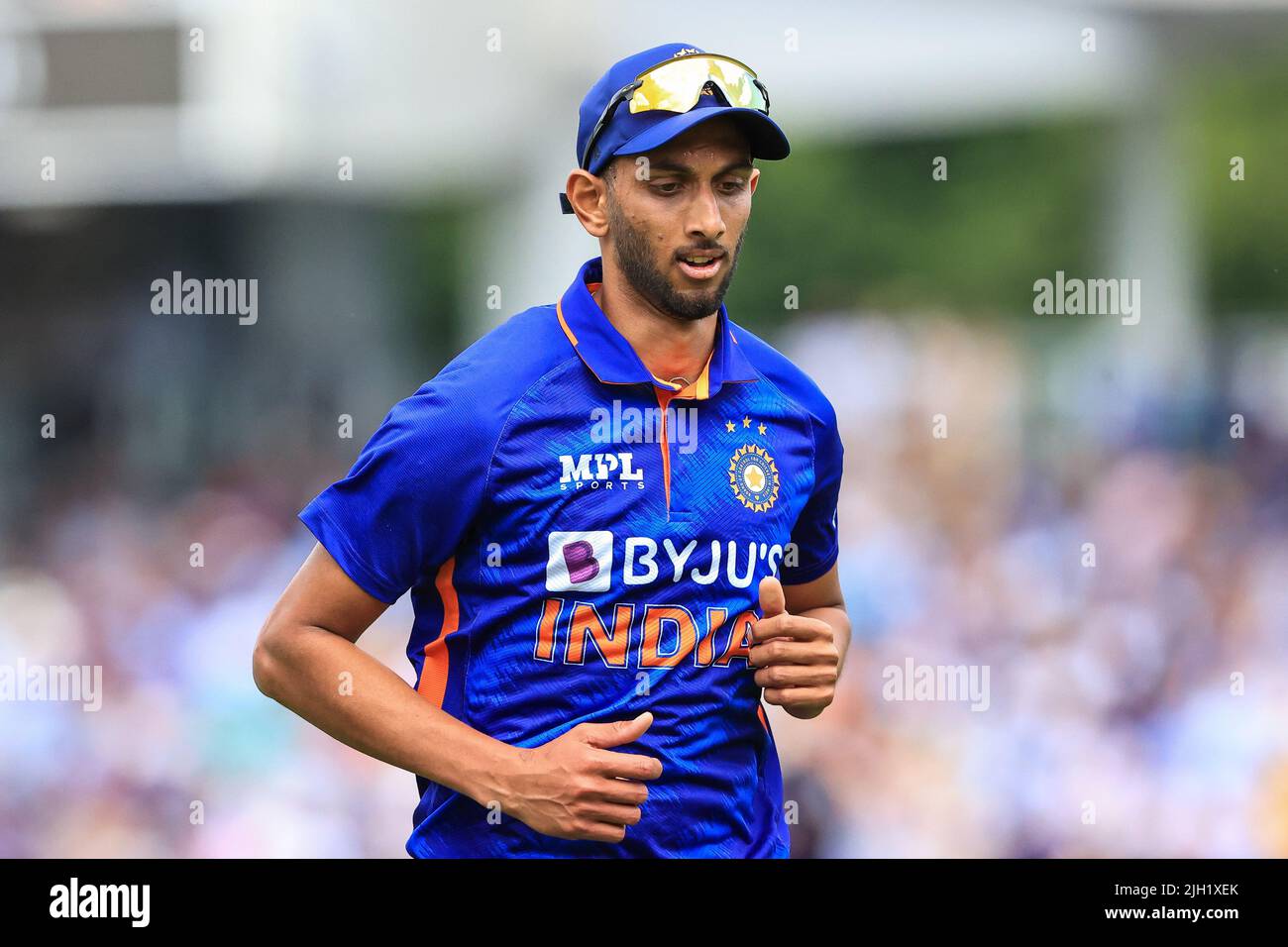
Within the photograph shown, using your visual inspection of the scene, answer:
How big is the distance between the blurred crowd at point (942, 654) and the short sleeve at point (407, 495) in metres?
3.13

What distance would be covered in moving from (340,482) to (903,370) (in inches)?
219

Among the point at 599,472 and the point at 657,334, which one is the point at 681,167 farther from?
the point at 599,472

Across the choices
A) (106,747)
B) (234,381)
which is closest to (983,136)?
(234,381)

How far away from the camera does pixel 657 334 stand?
2.93 meters

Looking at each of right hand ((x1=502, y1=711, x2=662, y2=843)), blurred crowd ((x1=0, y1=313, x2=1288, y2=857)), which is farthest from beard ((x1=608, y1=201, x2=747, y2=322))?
blurred crowd ((x1=0, y1=313, x2=1288, y2=857))

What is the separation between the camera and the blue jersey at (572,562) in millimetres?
2721

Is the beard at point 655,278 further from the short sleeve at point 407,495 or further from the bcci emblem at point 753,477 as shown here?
the short sleeve at point 407,495

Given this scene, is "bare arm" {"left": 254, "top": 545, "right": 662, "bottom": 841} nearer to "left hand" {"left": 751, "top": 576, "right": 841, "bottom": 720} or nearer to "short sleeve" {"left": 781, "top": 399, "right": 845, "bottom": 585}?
"left hand" {"left": 751, "top": 576, "right": 841, "bottom": 720}

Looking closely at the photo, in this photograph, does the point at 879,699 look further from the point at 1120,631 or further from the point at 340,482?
the point at 340,482

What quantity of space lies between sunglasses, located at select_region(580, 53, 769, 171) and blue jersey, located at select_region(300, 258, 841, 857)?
43cm

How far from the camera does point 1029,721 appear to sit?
596cm

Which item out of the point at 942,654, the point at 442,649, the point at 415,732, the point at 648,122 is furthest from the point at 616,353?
the point at 942,654

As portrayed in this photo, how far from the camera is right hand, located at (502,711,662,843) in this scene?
259cm

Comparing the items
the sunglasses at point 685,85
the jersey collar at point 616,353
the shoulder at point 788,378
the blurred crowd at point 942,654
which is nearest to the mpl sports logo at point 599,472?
the jersey collar at point 616,353
